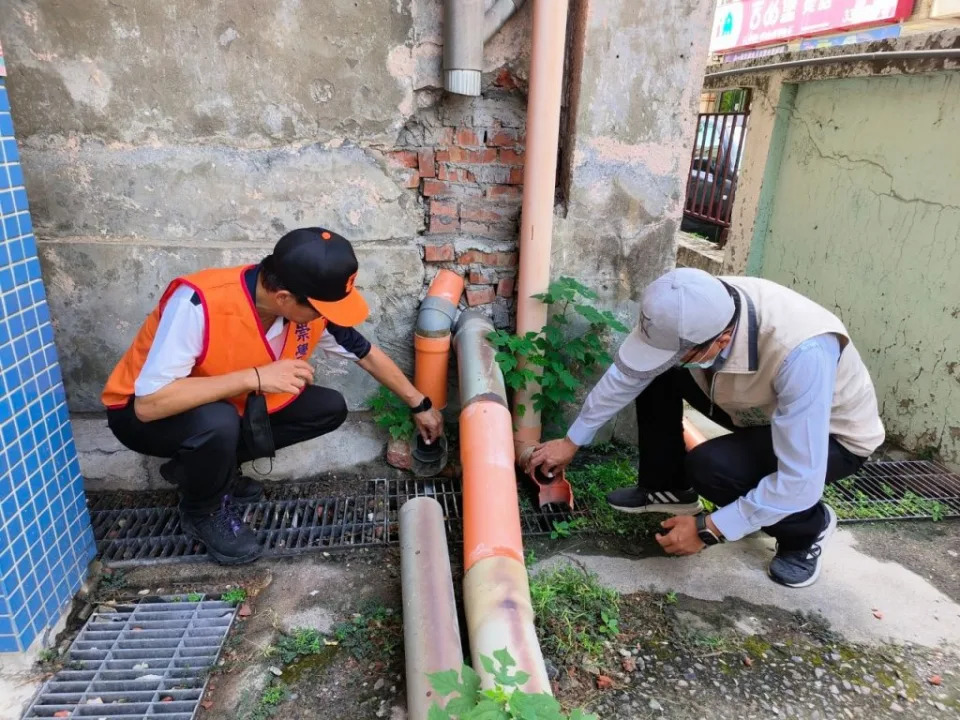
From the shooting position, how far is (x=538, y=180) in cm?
283

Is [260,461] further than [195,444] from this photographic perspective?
Yes

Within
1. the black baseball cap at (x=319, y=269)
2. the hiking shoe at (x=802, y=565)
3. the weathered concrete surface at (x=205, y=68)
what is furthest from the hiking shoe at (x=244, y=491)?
the hiking shoe at (x=802, y=565)

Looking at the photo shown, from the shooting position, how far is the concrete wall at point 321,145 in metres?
2.56

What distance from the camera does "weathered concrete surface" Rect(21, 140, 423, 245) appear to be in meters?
2.65

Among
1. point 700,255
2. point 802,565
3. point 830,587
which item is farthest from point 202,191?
point 700,255

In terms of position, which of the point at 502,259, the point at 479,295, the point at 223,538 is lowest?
the point at 223,538

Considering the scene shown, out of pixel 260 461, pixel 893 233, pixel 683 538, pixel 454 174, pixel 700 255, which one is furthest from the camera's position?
pixel 700 255

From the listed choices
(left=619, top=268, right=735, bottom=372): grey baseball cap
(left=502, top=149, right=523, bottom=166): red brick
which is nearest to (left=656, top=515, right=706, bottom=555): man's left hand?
(left=619, top=268, right=735, bottom=372): grey baseball cap

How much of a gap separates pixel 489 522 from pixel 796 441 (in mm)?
1089

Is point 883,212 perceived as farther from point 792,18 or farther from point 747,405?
point 792,18

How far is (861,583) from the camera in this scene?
2.57m

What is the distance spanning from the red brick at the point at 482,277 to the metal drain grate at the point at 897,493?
203 cm

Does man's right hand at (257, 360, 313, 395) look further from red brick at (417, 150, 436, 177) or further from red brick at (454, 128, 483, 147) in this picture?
red brick at (454, 128, 483, 147)

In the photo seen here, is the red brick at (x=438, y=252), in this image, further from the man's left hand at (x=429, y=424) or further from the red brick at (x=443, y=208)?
the man's left hand at (x=429, y=424)
